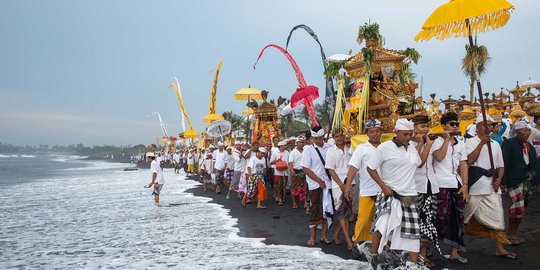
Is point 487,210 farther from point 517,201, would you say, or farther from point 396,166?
point 396,166

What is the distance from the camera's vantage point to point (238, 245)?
7.44m

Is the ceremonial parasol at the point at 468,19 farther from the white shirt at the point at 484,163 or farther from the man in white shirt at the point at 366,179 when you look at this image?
the man in white shirt at the point at 366,179

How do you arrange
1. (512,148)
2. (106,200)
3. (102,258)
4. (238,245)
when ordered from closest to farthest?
1. (512,148)
2. (102,258)
3. (238,245)
4. (106,200)

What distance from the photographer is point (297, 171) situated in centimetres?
1111

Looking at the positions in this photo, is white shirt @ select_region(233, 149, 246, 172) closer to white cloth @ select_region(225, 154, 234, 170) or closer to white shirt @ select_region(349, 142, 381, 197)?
white cloth @ select_region(225, 154, 234, 170)

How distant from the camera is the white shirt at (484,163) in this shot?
223 inches

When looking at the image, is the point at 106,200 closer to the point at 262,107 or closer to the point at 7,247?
the point at 262,107

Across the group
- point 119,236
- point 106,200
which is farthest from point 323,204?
point 106,200

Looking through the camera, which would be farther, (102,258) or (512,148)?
(102,258)

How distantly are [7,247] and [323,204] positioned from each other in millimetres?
5903

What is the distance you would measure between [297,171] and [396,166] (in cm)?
626

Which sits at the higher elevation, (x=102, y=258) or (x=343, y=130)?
(x=343, y=130)

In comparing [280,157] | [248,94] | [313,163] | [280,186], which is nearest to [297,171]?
[280,157]

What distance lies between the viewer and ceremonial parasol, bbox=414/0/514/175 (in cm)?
567
